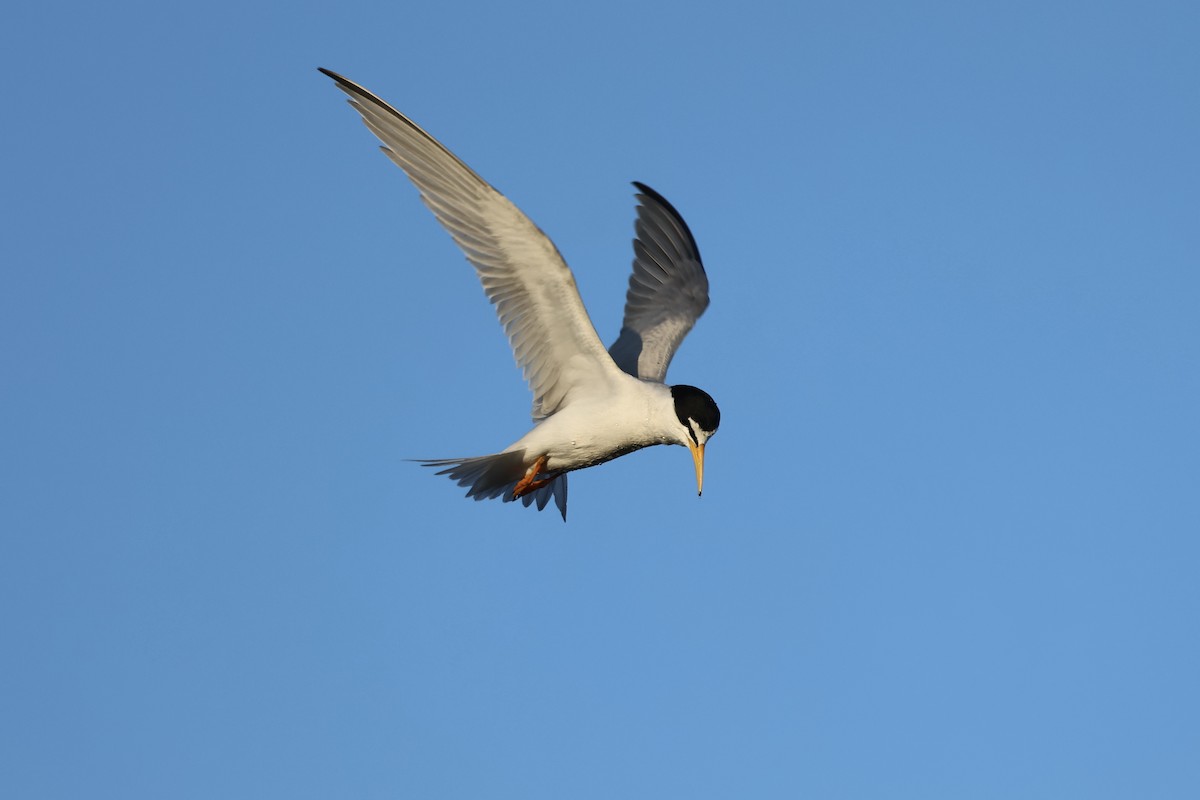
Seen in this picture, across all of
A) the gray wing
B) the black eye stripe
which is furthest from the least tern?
the gray wing

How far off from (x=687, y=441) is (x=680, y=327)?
2.37 meters

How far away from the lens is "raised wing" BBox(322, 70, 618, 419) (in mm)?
8703

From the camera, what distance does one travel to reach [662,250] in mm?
12219

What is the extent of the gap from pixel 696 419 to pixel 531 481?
54.0 inches

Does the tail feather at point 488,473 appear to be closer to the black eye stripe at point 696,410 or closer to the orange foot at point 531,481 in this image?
the orange foot at point 531,481

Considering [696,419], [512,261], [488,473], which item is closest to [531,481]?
[488,473]

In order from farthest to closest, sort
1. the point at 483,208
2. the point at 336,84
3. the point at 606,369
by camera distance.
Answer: the point at 606,369, the point at 483,208, the point at 336,84

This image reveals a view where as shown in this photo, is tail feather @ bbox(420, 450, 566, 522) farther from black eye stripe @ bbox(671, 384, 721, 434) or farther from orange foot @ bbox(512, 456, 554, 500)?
black eye stripe @ bbox(671, 384, 721, 434)

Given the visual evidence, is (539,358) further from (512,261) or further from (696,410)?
(696,410)

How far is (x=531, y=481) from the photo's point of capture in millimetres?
9984

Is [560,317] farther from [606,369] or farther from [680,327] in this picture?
[680,327]

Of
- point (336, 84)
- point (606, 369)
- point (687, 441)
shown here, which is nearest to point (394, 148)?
point (336, 84)

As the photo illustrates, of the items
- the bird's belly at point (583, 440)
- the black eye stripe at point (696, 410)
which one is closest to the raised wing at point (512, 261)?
the bird's belly at point (583, 440)

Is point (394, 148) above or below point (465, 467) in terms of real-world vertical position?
above
